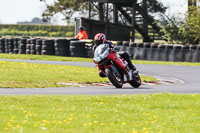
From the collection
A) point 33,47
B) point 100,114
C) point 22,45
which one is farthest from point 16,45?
point 100,114

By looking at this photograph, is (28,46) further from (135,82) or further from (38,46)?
(135,82)

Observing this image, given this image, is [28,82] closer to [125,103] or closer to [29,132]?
[125,103]

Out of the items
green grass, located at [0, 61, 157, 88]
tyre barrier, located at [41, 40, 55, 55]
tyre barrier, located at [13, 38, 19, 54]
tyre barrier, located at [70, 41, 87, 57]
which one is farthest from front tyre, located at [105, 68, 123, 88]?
tyre barrier, located at [13, 38, 19, 54]

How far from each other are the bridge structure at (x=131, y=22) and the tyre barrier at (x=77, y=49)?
395 inches

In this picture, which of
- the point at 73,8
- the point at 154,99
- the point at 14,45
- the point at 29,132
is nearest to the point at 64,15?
the point at 73,8

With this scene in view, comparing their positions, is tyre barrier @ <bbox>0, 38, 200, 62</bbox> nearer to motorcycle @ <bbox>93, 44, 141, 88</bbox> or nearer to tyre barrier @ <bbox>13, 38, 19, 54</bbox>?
tyre barrier @ <bbox>13, 38, 19, 54</bbox>

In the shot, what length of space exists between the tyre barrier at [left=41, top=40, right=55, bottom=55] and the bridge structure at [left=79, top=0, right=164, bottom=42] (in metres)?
9.36


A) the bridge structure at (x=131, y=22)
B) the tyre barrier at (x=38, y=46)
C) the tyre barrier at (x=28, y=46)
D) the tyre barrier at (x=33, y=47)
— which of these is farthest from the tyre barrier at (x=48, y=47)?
the bridge structure at (x=131, y=22)

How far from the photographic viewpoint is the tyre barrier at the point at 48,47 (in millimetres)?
31062

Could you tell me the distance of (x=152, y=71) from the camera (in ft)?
71.5

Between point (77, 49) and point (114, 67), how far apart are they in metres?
14.8

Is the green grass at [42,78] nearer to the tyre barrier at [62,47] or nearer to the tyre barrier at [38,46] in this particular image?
the tyre barrier at [62,47]

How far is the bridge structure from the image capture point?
133 feet

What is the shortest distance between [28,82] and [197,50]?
13.6m
